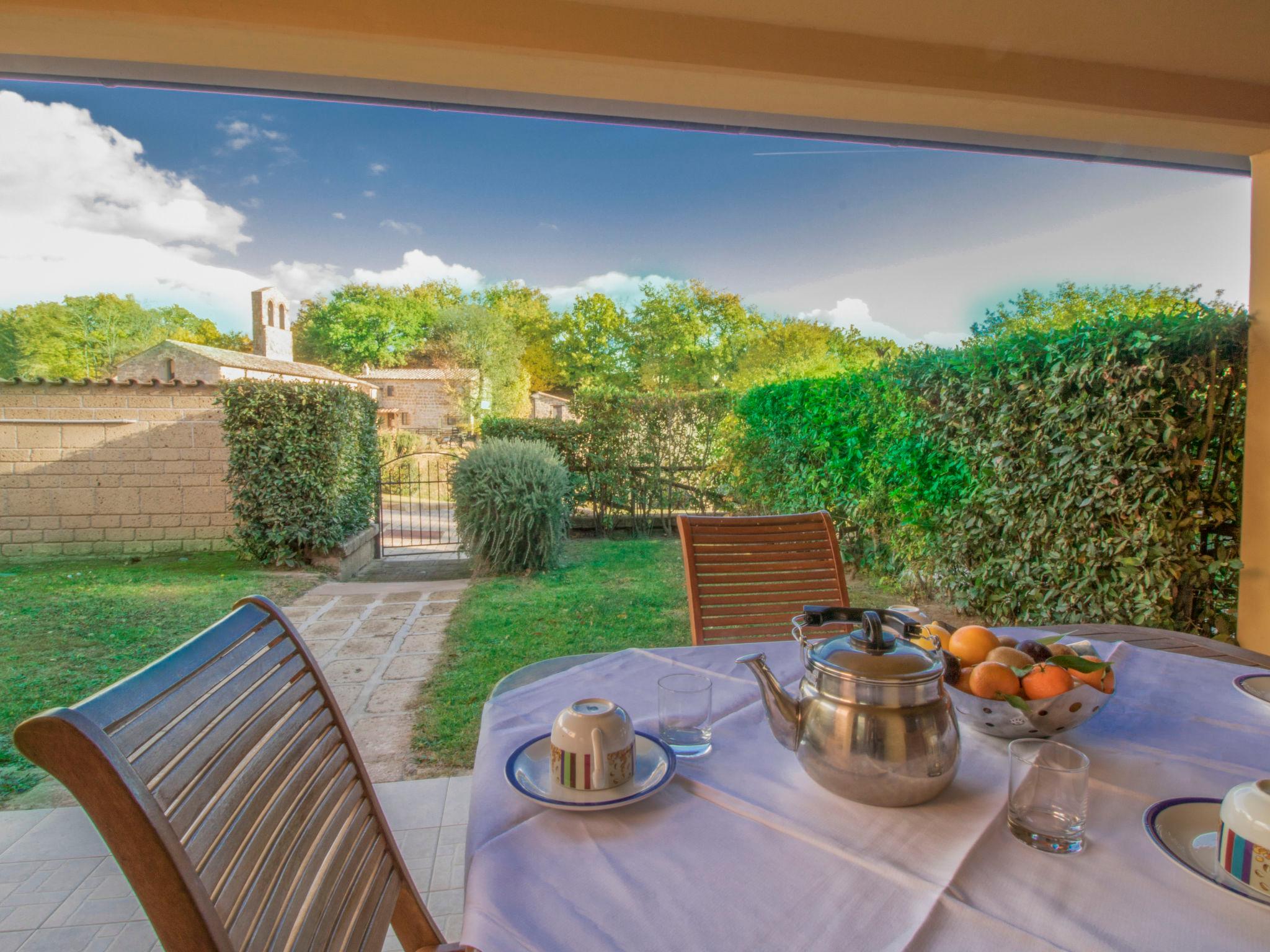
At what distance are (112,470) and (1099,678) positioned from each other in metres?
7.56

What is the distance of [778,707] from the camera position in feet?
2.75

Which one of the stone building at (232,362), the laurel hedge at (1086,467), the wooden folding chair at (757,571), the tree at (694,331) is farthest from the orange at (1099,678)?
the tree at (694,331)

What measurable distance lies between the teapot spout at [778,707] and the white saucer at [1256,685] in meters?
0.84

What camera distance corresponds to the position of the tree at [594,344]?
2147cm

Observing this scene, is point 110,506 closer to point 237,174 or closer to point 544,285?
point 544,285

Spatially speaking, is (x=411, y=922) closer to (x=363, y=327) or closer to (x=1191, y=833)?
(x=1191, y=833)

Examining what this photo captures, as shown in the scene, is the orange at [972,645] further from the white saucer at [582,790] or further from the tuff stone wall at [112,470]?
the tuff stone wall at [112,470]

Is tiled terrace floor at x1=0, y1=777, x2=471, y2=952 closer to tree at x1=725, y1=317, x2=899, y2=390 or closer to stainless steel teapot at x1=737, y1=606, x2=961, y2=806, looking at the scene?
stainless steel teapot at x1=737, y1=606, x2=961, y2=806

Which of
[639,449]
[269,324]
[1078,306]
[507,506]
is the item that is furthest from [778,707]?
[269,324]

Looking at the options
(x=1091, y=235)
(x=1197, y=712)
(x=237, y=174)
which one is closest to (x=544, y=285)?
(x=237, y=174)

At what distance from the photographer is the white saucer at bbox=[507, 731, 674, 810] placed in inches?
29.7

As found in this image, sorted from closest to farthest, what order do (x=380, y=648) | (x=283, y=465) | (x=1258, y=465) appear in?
(x=1258, y=465) → (x=380, y=648) → (x=283, y=465)

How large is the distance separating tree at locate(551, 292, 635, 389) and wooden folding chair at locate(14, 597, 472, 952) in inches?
786

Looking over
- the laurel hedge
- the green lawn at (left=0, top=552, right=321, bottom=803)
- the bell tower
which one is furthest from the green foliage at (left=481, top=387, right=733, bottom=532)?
the bell tower
